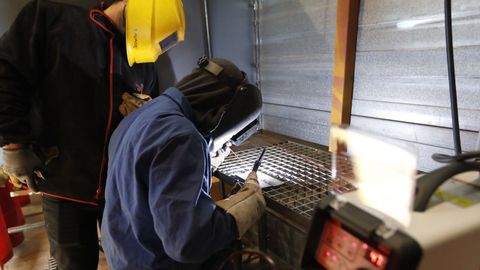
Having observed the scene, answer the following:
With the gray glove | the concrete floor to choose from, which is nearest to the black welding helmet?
the gray glove

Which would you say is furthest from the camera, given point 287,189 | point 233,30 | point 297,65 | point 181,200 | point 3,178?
point 233,30

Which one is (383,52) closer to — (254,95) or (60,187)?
(254,95)

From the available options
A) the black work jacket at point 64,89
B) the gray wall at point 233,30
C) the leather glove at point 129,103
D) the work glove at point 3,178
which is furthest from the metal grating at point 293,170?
the work glove at point 3,178

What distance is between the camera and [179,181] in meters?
Result: 0.77

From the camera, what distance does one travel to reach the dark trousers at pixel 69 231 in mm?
1314

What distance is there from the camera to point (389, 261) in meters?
0.36

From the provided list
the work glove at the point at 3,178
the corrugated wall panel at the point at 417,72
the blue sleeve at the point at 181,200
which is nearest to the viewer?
the blue sleeve at the point at 181,200

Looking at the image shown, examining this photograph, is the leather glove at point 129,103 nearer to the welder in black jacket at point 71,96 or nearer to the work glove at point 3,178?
the welder in black jacket at point 71,96

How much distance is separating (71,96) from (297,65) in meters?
1.19

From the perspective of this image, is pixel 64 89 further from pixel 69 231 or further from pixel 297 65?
pixel 297 65

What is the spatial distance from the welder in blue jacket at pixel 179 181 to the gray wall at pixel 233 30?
1.10 m

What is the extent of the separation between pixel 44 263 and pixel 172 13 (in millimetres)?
1854

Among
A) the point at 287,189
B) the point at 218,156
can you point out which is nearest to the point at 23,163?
the point at 218,156

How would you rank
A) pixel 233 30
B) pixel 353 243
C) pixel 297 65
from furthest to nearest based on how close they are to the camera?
pixel 233 30 < pixel 297 65 < pixel 353 243
